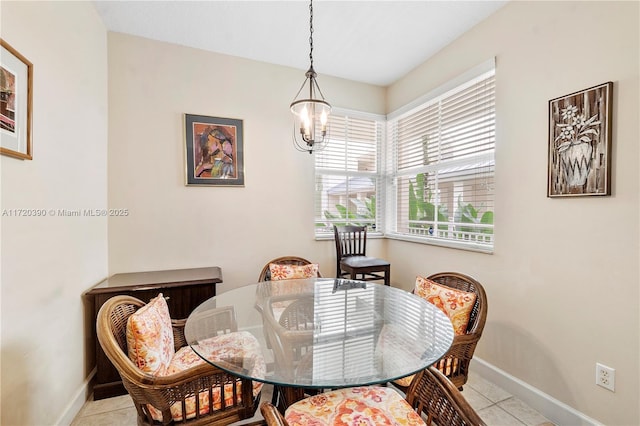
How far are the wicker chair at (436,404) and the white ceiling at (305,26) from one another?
7.86ft

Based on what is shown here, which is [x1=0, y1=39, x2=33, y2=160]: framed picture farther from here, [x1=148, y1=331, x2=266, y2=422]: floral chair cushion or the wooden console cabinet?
[x1=148, y1=331, x2=266, y2=422]: floral chair cushion

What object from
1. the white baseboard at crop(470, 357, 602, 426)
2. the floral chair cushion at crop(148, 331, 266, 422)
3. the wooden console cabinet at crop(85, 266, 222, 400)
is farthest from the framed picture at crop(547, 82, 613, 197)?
the wooden console cabinet at crop(85, 266, 222, 400)

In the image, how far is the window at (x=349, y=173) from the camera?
10.8 ft

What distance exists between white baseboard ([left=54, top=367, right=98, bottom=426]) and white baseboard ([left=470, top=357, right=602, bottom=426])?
2875 millimetres

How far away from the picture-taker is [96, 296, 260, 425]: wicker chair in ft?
3.66

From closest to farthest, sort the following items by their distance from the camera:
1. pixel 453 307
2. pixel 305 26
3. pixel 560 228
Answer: pixel 453 307
pixel 560 228
pixel 305 26

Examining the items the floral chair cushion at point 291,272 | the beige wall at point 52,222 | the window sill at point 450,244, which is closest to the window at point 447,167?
the window sill at point 450,244

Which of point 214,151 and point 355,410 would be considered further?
point 214,151

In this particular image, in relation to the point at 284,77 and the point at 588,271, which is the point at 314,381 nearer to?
the point at 588,271

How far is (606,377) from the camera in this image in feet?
5.19

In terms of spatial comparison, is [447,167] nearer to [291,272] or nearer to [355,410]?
[291,272]

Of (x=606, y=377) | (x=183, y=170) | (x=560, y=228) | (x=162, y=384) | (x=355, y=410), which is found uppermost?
(x=183, y=170)

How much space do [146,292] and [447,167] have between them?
2758 mm

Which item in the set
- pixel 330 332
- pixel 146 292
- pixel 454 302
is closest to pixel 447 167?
pixel 454 302
